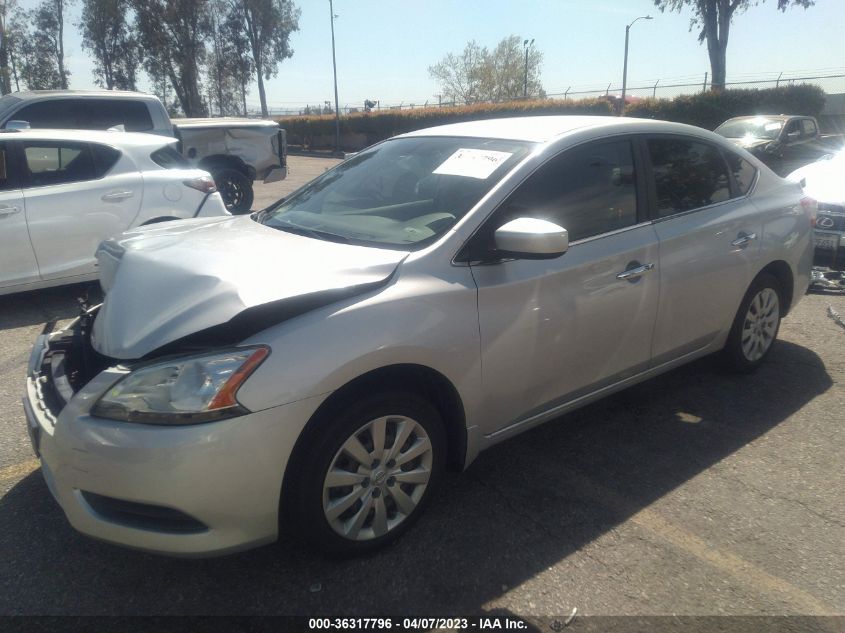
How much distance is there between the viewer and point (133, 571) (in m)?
2.60

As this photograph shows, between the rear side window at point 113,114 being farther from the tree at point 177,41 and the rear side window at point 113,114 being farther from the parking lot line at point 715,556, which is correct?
the tree at point 177,41

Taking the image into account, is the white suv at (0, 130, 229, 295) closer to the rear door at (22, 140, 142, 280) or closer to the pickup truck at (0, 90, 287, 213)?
the rear door at (22, 140, 142, 280)

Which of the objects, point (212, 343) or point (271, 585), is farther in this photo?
point (271, 585)

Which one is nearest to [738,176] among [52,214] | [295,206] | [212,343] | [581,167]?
[581,167]

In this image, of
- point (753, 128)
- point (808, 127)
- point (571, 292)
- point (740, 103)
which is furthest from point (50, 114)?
point (740, 103)

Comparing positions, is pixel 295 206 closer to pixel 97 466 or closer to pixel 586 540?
Answer: pixel 97 466

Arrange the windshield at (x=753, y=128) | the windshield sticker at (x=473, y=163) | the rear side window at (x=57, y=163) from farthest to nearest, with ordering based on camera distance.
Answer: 1. the windshield at (x=753, y=128)
2. the rear side window at (x=57, y=163)
3. the windshield sticker at (x=473, y=163)

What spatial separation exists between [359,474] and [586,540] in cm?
100

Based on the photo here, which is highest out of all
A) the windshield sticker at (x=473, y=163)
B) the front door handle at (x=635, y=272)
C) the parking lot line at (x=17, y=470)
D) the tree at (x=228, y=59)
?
the tree at (x=228, y=59)

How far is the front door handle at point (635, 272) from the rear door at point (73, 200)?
4674mm

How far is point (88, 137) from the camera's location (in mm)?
6211

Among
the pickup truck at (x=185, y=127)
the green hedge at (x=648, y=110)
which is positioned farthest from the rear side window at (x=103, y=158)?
the green hedge at (x=648, y=110)

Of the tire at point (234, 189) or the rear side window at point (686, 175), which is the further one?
the tire at point (234, 189)

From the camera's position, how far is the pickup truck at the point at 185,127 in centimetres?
908
